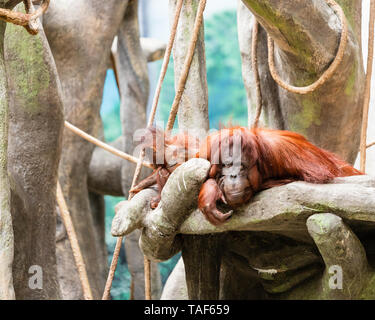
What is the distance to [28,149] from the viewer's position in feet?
6.63

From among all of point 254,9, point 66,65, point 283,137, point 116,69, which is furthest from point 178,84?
point 116,69

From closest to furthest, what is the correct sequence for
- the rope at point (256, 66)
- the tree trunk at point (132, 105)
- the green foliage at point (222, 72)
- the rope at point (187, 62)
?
the rope at point (187, 62) < the rope at point (256, 66) < the tree trunk at point (132, 105) < the green foliage at point (222, 72)

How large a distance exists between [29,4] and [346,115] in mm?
1125

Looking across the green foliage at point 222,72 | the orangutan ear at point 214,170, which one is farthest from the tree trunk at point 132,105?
the orangutan ear at point 214,170

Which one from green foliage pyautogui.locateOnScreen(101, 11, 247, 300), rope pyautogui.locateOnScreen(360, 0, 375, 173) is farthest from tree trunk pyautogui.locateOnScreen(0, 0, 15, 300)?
green foliage pyautogui.locateOnScreen(101, 11, 247, 300)

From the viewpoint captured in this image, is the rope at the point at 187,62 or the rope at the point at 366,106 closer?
the rope at the point at 187,62

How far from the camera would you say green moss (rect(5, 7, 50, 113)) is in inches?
78.7

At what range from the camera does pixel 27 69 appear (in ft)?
6.63

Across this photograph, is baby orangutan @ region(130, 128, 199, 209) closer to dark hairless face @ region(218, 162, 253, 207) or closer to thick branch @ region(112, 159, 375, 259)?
thick branch @ region(112, 159, 375, 259)

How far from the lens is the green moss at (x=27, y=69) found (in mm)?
1998

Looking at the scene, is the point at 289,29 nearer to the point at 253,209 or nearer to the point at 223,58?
the point at 253,209

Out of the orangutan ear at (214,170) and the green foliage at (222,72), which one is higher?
the green foliage at (222,72)

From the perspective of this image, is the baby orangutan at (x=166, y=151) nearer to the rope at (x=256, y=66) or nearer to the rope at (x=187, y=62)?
the rope at (x=187, y=62)

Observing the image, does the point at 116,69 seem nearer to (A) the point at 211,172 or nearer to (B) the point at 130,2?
(B) the point at 130,2
